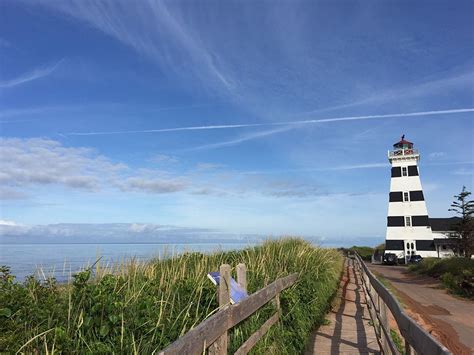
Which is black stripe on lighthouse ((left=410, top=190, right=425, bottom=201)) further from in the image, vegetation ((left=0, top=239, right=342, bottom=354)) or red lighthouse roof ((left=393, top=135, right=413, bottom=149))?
vegetation ((left=0, top=239, right=342, bottom=354))

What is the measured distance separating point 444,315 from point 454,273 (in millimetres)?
10099

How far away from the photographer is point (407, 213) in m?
44.4

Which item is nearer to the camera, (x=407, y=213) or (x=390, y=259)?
(x=390, y=259)

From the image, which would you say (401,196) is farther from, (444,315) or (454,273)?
(444,315)

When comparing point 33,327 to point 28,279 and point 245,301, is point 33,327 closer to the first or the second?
point 28,279

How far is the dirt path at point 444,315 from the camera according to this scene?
8836 millimetres

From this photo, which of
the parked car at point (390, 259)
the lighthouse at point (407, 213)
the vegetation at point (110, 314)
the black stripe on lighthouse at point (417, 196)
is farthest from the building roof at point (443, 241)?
the vegetation at point (110, 314)

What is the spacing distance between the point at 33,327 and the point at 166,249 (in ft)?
13.2

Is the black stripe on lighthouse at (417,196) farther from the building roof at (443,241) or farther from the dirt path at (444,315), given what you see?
the dirt path at (444,315)

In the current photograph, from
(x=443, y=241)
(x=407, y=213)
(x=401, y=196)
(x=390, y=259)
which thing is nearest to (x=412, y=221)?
(x=407, y=213)

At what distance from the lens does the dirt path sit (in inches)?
348

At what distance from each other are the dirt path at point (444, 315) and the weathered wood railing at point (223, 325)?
16.3 feet

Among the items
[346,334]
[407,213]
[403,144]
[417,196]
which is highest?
[403,144]

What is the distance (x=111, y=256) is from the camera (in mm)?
5863
